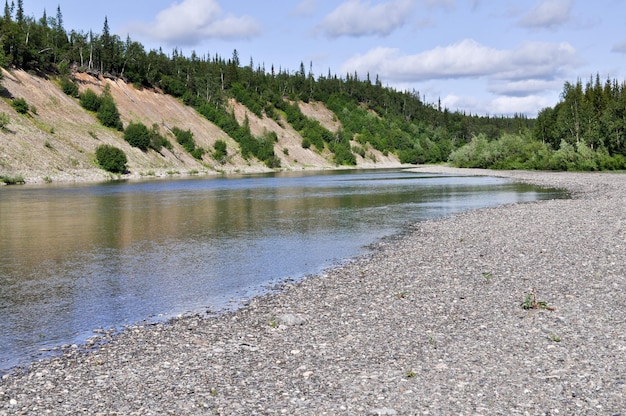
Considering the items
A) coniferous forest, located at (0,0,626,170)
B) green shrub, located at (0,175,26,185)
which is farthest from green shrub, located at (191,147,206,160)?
green shrub, located at (0,175,26,185)

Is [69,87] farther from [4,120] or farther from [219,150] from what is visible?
[219,150]

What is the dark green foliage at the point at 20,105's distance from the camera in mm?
98406

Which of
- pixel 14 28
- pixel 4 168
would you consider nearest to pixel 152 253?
pixel 4 168

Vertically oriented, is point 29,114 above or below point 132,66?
below

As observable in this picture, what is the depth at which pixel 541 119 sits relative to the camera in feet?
482

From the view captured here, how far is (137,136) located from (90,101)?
14.9 metres

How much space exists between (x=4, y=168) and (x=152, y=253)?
65.2m

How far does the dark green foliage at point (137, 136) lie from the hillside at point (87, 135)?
1.43 metres

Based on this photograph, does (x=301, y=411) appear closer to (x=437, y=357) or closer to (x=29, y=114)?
(x=437, y=357)

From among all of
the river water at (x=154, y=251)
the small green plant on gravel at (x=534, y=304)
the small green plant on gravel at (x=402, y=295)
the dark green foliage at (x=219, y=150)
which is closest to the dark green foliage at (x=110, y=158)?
the dark green foliage at (x=219, y=150)

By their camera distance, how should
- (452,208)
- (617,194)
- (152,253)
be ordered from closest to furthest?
(152,253) → (452,208) → (617,194)

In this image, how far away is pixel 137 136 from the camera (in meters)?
114

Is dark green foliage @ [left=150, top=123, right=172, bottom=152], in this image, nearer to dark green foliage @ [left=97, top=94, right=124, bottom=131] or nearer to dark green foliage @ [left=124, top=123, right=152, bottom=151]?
dark green foliage @ [left=124, top=123, right=152, bottom=151]

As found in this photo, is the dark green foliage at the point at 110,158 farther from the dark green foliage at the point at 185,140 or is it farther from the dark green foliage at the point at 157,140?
the dark green foliage at the point at 185,140
